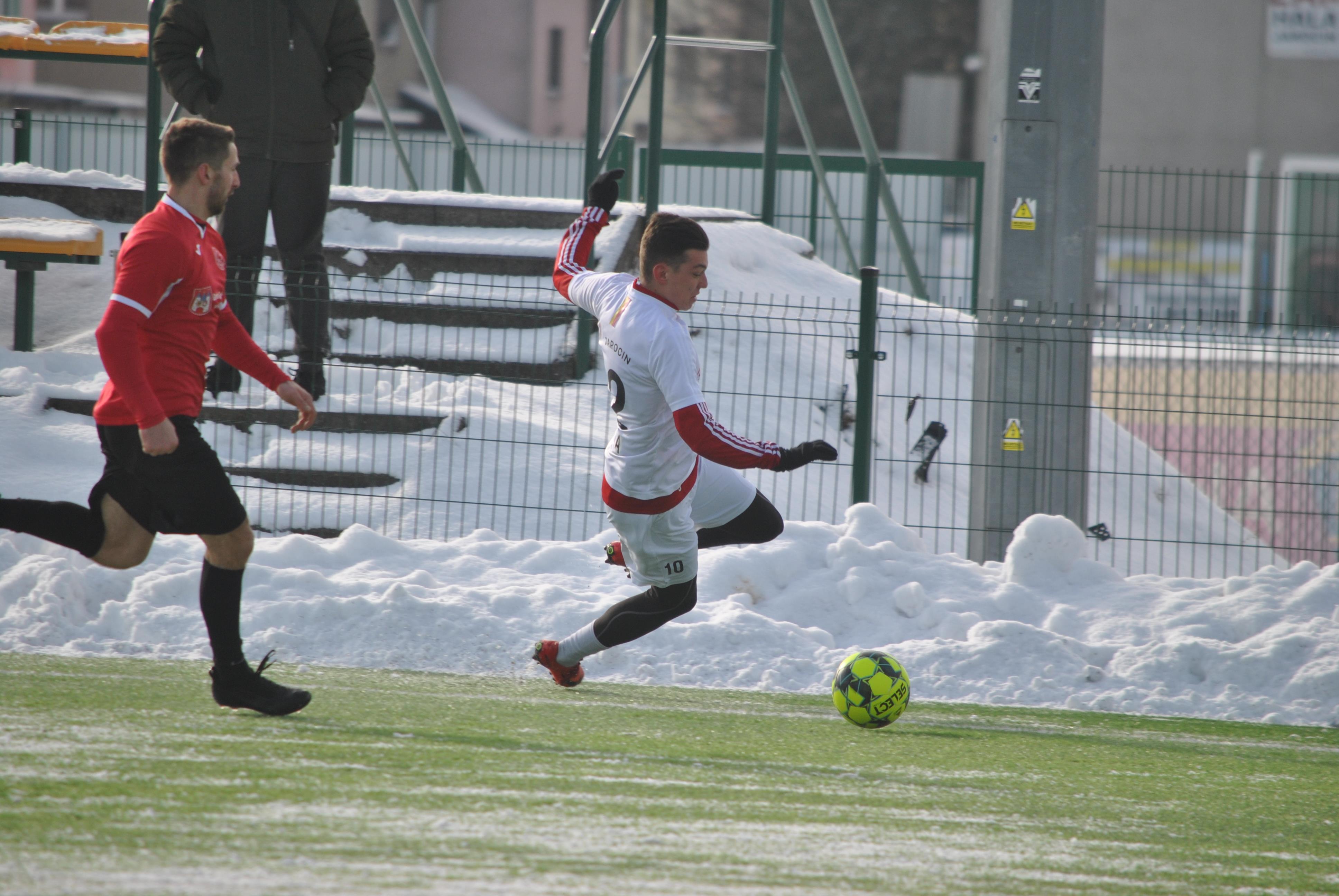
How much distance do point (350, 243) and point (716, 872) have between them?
8614mm

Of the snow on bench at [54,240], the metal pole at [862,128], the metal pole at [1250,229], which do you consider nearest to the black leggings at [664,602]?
the snow on bench at [54,240]

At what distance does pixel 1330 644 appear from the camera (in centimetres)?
682

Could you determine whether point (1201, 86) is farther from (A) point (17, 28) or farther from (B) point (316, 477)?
(B) point (316, 477)

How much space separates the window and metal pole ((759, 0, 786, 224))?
1411 inches

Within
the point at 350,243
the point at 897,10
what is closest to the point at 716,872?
the point at 350,243

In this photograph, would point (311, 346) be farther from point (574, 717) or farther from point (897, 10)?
point (897, 10)

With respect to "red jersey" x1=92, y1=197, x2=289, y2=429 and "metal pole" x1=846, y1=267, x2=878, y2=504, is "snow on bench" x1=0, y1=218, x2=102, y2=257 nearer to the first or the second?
"red jersey" x1=92, y1=197, x2=289, y2=429


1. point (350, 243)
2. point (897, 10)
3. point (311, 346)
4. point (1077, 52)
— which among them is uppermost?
point (897, 10)

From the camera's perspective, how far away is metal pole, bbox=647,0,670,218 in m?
10.4

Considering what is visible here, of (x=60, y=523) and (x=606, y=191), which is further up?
(x=606, y=191)

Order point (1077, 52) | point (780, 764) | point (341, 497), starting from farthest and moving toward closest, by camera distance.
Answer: point (341, 497)
point (1077, 52)
point (780, 764)

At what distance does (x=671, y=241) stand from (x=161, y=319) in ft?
5.71

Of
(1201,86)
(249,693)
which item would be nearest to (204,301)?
(249,693)

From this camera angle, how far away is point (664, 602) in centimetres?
548
